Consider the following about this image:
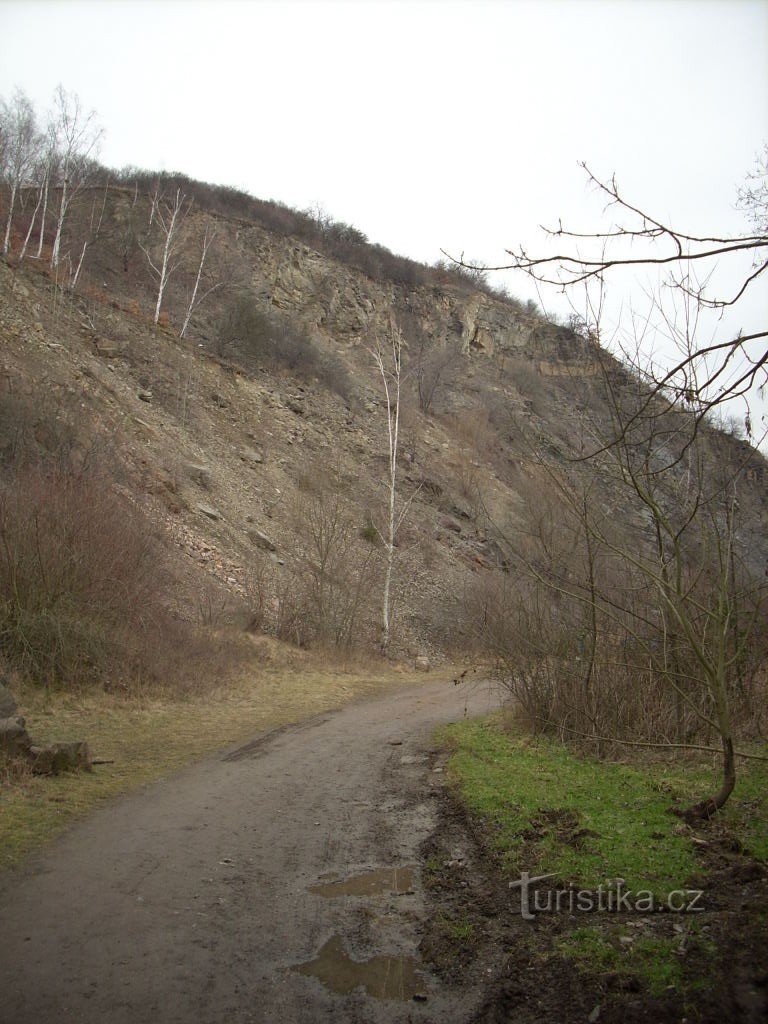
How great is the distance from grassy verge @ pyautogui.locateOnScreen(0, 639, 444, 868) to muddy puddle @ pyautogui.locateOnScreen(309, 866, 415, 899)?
2355 millimetres

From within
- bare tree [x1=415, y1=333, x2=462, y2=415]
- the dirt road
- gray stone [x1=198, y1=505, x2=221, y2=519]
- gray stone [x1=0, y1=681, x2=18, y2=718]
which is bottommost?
gray stone [x1=0, y1=681, x2=18, y2=718]

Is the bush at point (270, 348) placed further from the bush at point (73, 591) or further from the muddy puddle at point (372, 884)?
the muddy puddle at point (372, 884)

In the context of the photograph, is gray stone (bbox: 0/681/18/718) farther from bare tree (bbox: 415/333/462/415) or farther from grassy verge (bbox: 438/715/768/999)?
bare tree (bbox: 415/333/462/415)

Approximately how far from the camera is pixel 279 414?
3325 centimetres

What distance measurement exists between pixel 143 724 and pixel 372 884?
23.0 feet

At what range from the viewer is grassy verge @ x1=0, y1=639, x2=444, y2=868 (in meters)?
6.25

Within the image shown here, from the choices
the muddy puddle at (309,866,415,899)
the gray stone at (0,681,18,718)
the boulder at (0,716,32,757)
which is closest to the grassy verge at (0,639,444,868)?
the boulder at (0,716,32,757)

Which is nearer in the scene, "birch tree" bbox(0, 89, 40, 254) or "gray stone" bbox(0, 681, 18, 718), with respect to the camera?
"gray stone" bbox(0, 681, 18, 718)

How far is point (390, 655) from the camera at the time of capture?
75.3 ft

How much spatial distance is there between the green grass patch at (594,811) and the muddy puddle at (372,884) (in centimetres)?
76

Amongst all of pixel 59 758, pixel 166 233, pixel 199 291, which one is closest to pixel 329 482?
pixel 199 291

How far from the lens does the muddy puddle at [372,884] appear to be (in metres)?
4.72

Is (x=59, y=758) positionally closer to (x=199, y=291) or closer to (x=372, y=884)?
(x=372, y=884)

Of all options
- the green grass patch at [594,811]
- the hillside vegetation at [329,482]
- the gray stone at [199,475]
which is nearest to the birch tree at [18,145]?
the hillside vegetation at [329,482]
